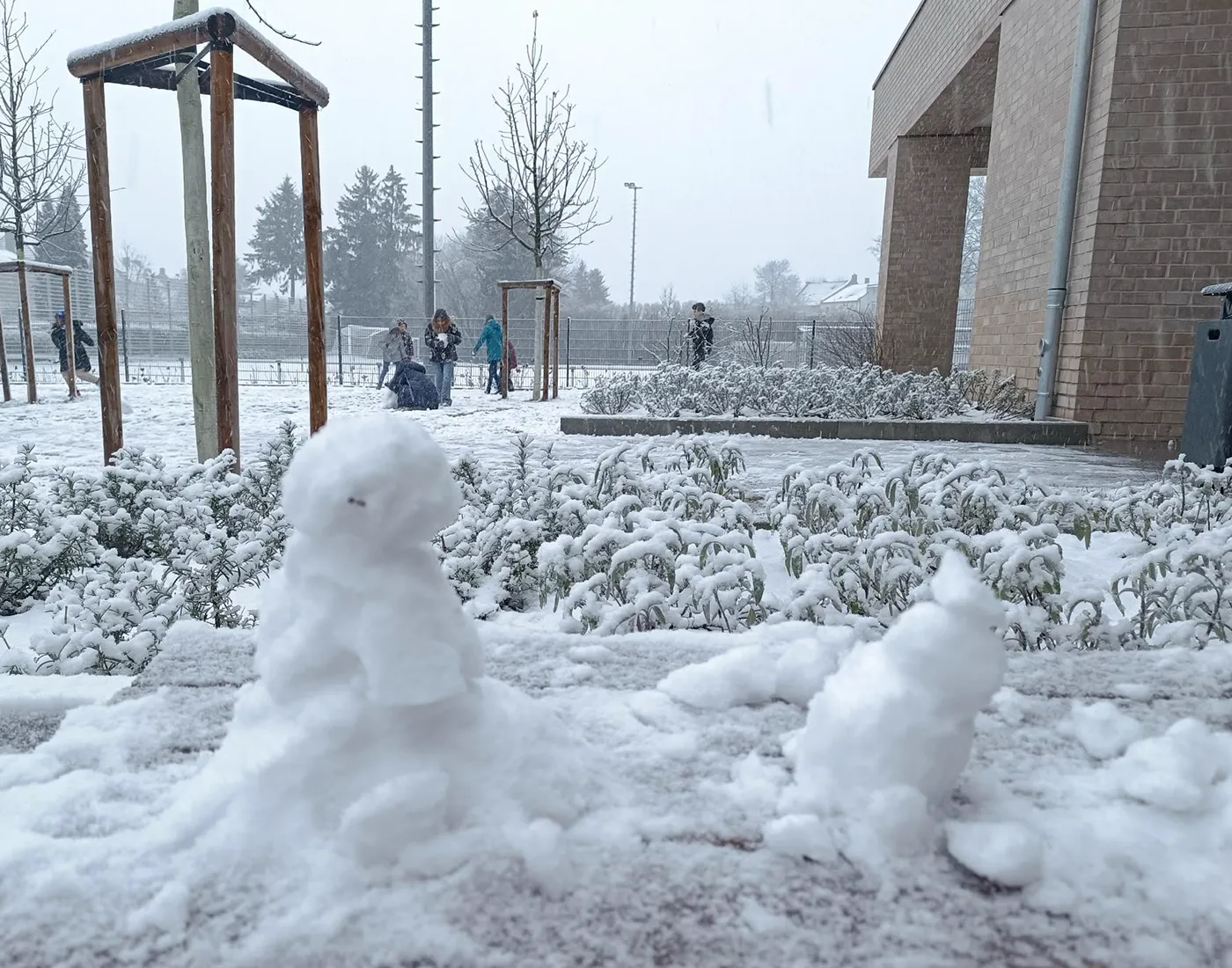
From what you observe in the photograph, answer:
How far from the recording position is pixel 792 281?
260 ft

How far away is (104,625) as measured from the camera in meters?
2.63

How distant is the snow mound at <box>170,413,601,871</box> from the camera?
107 centimetres

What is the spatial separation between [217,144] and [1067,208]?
7.11 metres

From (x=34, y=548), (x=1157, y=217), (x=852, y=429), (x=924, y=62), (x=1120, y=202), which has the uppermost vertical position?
(x=924, y=62)

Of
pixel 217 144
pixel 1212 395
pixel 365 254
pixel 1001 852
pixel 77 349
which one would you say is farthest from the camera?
pixel 365 254

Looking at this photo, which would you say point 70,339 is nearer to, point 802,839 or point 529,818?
point 529,818

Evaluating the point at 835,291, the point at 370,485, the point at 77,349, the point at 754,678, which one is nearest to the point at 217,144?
the point at 370,485

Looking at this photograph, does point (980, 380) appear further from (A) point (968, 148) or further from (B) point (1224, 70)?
(A) point (968, 148)

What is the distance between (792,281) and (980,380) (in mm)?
73054

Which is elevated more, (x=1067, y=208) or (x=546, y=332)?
(x=1067, y=208)

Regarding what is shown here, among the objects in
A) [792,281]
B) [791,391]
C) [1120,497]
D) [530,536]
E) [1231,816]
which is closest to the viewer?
[1231,816]

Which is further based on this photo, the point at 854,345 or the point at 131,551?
the point at 854,345

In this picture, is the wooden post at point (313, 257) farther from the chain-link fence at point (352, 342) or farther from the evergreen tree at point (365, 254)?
the evergreen tree at point (365, 254)

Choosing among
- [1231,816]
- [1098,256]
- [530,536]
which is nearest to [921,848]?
[1231,816]
